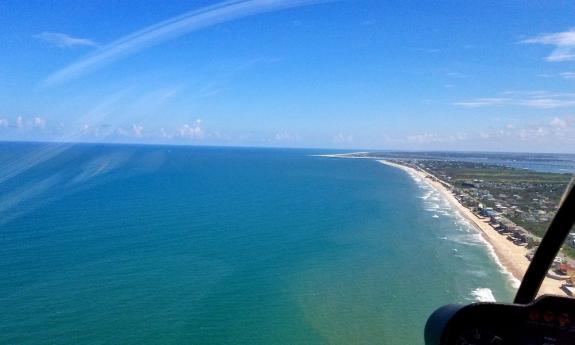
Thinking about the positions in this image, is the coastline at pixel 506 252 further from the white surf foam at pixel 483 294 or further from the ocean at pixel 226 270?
the white surf foam at pixel 483 294

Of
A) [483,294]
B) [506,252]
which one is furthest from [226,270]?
Answer: [506,252]

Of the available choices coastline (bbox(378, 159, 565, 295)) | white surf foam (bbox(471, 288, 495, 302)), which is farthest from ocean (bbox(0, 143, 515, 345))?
coastline (bbox(378, 159, 565, 295))

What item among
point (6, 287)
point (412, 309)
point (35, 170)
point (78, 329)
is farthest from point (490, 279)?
point (35, 170)

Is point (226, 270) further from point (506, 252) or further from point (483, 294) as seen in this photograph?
point (506, 252)

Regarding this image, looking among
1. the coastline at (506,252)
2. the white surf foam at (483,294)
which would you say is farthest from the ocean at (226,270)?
the coastline at (506,252)

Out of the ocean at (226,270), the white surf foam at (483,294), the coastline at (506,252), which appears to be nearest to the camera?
the ocean at (226,270)

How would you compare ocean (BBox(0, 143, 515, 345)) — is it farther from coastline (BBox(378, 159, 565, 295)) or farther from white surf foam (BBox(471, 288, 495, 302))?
coastline (BBox(378, 159, 565, 295))

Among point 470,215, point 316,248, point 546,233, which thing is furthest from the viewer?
point 470,215

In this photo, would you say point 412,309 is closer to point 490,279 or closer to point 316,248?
point 490,279
